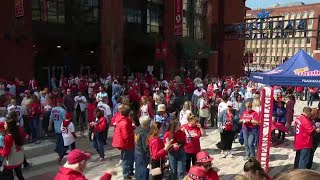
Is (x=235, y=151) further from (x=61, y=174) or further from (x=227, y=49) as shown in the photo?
(x=227, y=49)

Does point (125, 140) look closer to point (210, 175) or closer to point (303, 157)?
point (210, 175)

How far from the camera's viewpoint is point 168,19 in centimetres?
3195

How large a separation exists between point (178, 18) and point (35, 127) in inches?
877

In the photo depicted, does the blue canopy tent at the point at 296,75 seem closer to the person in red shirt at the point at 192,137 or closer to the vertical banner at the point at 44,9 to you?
the person in red shirt at the point at 192,137

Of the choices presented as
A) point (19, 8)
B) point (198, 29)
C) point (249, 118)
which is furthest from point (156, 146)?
point (198, 29)

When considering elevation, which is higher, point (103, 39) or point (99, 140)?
point (103, 39)

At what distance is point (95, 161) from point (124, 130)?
2.34 meters

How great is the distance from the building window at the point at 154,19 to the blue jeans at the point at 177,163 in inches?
968

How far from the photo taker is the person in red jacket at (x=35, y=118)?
36.5 feet

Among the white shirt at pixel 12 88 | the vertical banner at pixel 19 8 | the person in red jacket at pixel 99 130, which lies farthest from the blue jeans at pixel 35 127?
the vertical banner at pixel 19 8

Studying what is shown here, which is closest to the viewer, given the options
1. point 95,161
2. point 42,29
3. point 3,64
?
point 95,161

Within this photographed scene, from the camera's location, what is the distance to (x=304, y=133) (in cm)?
780

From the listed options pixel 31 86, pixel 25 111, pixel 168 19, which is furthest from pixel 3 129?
pixel 168 19

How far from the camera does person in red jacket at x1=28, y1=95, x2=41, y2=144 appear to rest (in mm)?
11133
